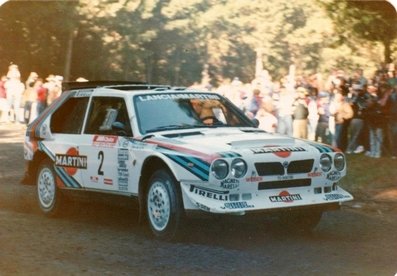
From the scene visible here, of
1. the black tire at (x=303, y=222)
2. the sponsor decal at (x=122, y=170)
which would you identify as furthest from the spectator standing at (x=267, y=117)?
the sponsor decal at (x=122, y=170)

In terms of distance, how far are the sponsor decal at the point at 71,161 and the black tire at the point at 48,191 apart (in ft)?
0.69

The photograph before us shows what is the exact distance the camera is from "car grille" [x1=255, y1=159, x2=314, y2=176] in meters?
6.26

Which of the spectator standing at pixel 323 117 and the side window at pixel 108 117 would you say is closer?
the side window at pixel 108 117

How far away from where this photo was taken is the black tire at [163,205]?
644 cm

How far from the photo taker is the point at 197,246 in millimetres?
6430

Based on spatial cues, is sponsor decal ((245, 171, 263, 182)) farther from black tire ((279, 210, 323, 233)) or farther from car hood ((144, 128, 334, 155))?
black tire ((279, 210, 323, 233))

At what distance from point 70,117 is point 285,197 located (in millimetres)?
3044

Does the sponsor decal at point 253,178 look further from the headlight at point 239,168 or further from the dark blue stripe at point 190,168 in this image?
the dark blue stripe at point 190,168

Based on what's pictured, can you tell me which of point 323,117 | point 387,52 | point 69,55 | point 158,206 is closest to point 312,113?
point 323,117

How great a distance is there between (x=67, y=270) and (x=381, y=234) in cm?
308

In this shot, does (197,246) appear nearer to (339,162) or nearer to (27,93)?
(339,162)

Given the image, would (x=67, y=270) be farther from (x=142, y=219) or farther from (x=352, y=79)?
(x=352, y=79)

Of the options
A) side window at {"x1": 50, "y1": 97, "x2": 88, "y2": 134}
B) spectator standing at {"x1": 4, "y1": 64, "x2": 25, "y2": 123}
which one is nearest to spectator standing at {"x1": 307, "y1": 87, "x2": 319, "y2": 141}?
side window at {"x1": 50, "y1": 97, "x2": 88, "y2": 134}

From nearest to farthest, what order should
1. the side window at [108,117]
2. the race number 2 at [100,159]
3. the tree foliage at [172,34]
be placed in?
the side window at [108,117]
the race number 2 at [100,159]
the tree foliage at [172,34]
